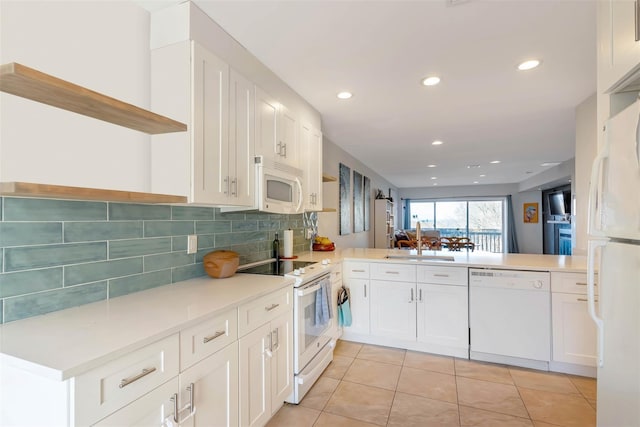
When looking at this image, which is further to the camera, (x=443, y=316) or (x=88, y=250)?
(x=443, y=316)

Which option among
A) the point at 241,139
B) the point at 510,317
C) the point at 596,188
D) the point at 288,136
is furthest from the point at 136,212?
the point at 510,317

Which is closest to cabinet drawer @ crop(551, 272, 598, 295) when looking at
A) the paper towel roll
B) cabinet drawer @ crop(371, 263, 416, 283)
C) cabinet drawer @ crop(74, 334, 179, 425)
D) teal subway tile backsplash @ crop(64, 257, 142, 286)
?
cabinet drawer @ crop(371, 263, 416, 283)

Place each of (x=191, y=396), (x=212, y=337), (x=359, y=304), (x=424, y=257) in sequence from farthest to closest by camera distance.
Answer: (x=424, y=257) < (x=359, y=304) < (x=212, y=337) < (x=191, y=396)

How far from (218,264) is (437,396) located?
1845 millimetres

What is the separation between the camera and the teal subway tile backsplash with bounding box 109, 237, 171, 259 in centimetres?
154

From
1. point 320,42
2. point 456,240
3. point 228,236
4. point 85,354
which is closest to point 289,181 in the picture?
point 228,236

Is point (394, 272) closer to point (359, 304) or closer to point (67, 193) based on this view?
point (359, 304)

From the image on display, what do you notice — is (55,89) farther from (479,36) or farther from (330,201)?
(330,201)

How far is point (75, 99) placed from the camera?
1.18 m

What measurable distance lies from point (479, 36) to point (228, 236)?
214cm

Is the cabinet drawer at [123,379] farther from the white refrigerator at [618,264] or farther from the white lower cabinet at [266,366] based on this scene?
the white refrigerator at [618,264]

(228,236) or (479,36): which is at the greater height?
(479,36)

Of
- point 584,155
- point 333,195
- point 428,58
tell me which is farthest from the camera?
point 333,195

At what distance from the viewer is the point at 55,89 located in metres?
1.08
